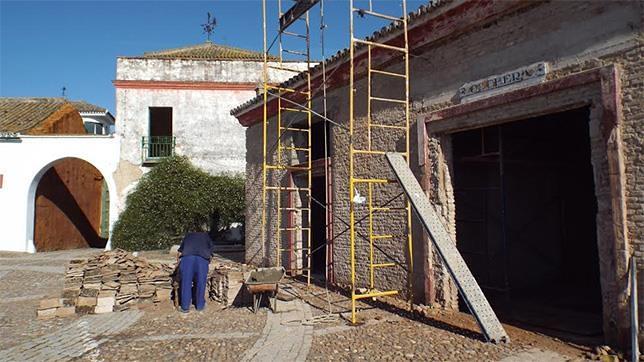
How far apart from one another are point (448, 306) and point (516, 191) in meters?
3.25

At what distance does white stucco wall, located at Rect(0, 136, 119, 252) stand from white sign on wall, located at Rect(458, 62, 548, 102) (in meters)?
14.5

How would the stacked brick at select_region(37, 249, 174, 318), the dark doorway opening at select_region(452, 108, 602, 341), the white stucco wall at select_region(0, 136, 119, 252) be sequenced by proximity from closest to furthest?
the stacked brick at select_region(37, 249, 174, 318) → the dark doorway opening at select_region(452, 108, 602, 341) → the white stucco wall at select_region(0, 136, 119, 252)

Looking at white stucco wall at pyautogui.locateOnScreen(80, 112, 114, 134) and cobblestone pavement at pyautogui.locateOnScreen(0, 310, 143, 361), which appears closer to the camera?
cobblestone pavement at pyautogui.locateOnScreen(0, 310, 143, 361)

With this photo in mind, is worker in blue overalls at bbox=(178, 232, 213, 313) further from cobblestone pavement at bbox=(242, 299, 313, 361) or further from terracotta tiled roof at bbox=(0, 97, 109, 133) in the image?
terracotta tiled roof at bbox=(0, 97, 109, 133)

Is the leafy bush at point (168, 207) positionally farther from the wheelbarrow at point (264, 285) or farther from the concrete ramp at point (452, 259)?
the concrete ramp at point (452, 259)

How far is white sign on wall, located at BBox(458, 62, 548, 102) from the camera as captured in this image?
5739 mm

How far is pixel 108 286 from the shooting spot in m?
7.85

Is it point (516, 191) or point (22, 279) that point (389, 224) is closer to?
point (516, 191)

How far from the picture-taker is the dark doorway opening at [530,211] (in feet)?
27.9

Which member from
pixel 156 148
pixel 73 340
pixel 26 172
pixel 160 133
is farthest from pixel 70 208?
pixel 73 340

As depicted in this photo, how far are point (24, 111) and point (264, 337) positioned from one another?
18557 mm

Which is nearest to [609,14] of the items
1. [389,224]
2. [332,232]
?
[389,224]

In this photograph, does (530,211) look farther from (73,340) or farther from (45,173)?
(45,173)

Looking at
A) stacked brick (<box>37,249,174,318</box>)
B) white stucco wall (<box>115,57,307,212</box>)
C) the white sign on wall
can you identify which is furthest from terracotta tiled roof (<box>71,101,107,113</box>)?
the white sign on wall
